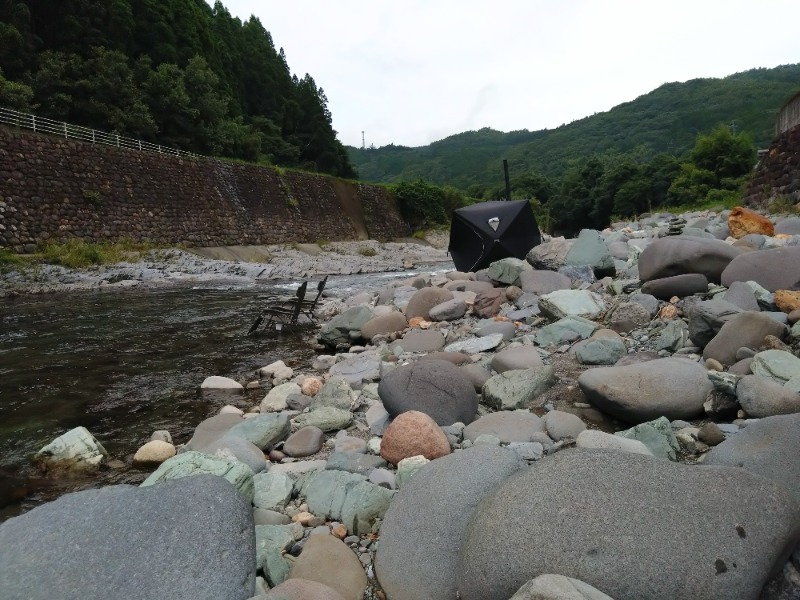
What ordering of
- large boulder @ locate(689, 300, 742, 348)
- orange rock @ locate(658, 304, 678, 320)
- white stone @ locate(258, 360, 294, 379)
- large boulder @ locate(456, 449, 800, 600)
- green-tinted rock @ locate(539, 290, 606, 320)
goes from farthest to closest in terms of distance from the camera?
white stone @ locate(258, 360, 294, 379), green-tinted rock @ locate(539, 290, 606, 320), orange rock @ locate(658, 304, 678, 320), large boulder @ locate(689, 300, 742, 348), large boulder @ locate(456, 449, 800, 600)

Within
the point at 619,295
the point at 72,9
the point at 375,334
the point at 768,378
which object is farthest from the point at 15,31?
the point at 768,378

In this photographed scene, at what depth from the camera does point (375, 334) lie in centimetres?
710

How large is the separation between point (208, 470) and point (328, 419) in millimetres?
1386

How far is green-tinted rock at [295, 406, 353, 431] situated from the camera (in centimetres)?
400

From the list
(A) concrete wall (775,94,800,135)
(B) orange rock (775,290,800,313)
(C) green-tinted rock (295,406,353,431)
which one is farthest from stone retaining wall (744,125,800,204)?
(C) green-tinted rock (295,406,353,431)

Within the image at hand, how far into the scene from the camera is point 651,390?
3246 mm

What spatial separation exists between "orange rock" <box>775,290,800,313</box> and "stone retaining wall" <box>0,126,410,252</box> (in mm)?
20658

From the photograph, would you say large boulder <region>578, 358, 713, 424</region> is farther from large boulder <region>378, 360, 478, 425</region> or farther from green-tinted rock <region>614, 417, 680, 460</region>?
large boulder <region>378, 360, 478, 425</region>

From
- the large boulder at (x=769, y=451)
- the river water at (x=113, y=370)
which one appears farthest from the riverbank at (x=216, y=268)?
the large boulder at (x=769, y=451)

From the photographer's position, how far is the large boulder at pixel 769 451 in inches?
85.4

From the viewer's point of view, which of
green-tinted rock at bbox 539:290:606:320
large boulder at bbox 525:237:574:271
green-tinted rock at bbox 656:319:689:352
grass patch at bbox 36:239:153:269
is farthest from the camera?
grass patch at bbox 36:239:153:269

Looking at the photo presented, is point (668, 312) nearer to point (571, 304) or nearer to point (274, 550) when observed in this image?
point (571, 304)

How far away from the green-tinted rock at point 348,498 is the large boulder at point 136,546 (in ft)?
1.62

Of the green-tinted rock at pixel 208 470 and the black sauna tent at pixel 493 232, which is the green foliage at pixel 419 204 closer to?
the black sauna tent at pixel 493 232
